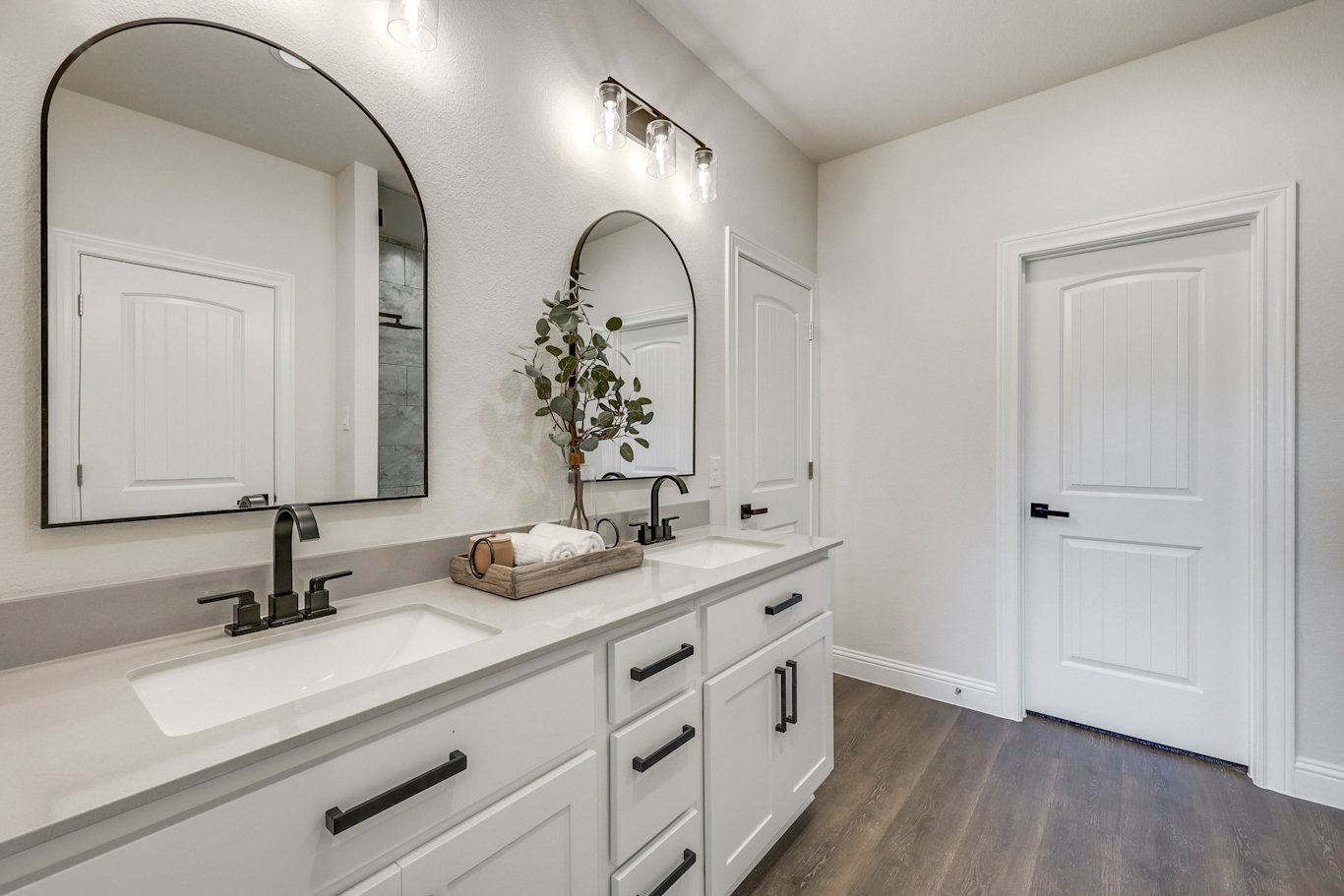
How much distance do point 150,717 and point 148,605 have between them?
0.35 metres

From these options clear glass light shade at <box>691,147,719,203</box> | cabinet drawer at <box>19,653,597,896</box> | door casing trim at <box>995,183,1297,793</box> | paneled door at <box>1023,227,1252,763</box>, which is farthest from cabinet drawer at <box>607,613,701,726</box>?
door casing trim at <box>995,183,1297,793</box>

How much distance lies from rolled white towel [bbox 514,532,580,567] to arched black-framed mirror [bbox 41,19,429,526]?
0.89 feet

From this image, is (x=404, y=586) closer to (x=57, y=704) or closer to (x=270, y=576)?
(x=270, y=576)

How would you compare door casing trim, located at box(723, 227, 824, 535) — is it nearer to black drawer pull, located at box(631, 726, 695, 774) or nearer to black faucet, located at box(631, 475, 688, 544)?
black faucet, located at box(631, 475, 688, 544)

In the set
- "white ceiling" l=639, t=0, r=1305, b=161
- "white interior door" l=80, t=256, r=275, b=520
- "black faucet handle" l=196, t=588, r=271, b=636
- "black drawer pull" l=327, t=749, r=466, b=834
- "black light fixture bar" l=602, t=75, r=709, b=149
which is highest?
"white ceiling" l=639, t=0, r=1305, b=161

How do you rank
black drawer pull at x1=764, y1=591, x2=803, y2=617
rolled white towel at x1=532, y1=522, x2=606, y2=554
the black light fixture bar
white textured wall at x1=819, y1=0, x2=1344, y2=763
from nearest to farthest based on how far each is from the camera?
rolled white towel at x1=532, y1=522, x2=606, y2=554, black drawer pull at x1=764, y1=591, x2=803, y2=617, the black light fixture bar, white textured wall at x1=819, y1=0, x2=1344, y2=763

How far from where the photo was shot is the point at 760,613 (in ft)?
5.04

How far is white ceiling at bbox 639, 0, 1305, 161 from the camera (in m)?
1.99

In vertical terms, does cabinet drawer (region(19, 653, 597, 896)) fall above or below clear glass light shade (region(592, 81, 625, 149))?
below

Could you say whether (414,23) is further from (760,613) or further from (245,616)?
(760,613)

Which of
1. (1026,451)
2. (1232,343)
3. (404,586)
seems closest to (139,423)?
(404,586)

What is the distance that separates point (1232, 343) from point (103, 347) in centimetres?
313

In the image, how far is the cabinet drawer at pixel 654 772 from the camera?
3.65 feet

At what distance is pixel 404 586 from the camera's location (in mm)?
1323
